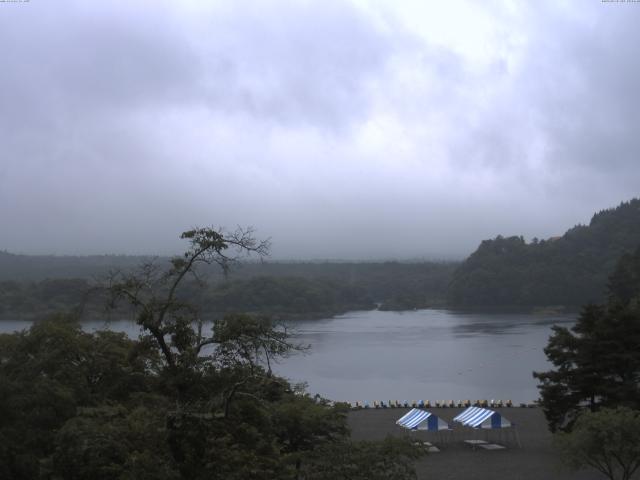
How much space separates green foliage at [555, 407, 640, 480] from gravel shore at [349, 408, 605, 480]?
601mm

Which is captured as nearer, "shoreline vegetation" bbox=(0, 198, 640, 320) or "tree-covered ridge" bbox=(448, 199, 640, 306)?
"shoreline vegetation" bbox=(0, 198, 640, 320)

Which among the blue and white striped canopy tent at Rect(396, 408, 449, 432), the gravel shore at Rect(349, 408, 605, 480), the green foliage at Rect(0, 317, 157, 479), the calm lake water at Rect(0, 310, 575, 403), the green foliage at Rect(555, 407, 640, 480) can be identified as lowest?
the calm lake water at Rect(0, 310, 575, 403)

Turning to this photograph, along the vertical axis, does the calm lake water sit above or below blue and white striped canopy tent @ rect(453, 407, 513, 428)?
→ below

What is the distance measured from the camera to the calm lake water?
23.4 meters

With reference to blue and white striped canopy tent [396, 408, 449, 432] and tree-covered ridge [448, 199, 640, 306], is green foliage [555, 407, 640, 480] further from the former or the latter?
tree-covered ridge [448, 199, 640, 306]

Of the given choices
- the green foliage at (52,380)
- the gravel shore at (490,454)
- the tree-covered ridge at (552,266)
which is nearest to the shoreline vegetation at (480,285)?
the tree-covered ridge at (552,266)

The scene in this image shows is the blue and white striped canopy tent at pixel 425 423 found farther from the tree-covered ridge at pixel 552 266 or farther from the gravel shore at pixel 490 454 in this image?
the tree-covered ridge at pixel 552 266

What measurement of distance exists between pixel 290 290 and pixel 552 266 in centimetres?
2167

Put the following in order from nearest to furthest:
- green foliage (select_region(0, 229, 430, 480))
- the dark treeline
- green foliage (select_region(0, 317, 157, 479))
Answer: green foliage (select_region(0, 229, 430, 480)) < green foliage (select_region(0, 317, 157, 479)) < the dark treeline

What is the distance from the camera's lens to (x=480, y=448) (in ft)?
41.4

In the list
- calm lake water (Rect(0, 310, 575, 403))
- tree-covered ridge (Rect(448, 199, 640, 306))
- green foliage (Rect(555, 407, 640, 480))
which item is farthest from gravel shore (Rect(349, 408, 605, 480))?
tree-covered ridge (Rect(448, 199, 640, 306))

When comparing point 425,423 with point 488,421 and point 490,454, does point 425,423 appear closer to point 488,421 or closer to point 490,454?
point 488,421

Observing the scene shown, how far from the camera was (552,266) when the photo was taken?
189ft

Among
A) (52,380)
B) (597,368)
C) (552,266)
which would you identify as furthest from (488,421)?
(552,266)
